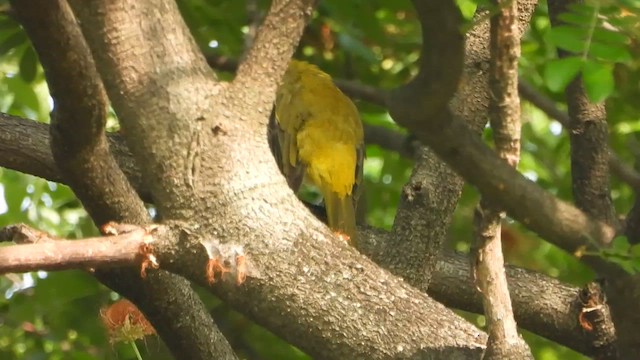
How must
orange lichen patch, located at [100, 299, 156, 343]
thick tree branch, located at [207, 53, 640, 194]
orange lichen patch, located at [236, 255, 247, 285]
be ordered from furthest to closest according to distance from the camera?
thick tree branch, located at [207, 53, 640, 194]
orange lichen patch, located at [100, 299, 156, 343]
orange lichen patch, located at [236, 255, 247, 285]

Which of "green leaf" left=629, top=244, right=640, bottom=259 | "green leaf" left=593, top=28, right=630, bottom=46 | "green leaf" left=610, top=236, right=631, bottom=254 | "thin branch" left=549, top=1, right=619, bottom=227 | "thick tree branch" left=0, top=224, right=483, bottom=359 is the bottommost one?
"thin branch" left=549, top=1, right=619, bottom=227

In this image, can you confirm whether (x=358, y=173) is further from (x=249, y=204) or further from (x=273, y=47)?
(x=249, y=204)

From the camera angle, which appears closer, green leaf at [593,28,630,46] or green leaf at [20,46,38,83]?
green leaf at [593,28,630,46]

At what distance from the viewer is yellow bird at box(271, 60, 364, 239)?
4.73 m

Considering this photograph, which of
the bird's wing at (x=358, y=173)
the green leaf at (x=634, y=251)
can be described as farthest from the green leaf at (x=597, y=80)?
the bird's wing at (x=358, y=173)

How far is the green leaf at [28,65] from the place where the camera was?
15.6 ft

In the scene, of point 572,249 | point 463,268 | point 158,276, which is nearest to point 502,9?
point 572,249

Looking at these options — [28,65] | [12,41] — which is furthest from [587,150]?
[28,65]

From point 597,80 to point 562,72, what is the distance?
0.09 meters

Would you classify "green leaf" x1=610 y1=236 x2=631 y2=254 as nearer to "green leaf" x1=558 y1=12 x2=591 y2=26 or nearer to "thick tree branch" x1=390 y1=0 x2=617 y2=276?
"thick tree branch" x1=390 y1=0 x2=617 y2=276

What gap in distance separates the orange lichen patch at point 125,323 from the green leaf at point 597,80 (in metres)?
1.62

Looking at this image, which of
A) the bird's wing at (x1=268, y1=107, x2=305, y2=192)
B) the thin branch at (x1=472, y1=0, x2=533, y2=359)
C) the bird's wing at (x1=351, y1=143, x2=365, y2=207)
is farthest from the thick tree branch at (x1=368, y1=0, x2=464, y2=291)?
the bird's wing at (x1=268, y1=107, x2=305, y2=192)

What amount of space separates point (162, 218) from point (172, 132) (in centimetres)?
21

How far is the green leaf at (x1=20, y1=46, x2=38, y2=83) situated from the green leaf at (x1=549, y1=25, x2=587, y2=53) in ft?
9.65
